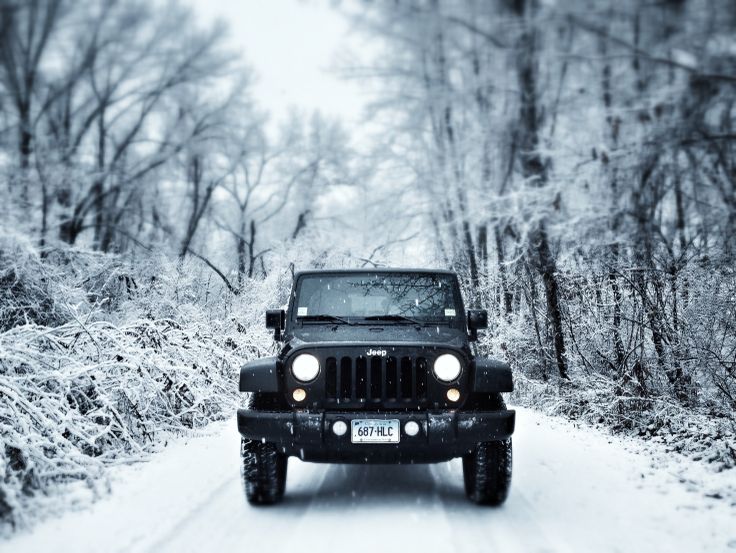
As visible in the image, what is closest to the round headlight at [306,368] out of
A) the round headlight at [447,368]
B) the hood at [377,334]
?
the hood at [377,334]

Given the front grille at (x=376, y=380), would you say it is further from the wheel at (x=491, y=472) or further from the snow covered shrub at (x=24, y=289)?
the snow covered shrub at (x=24, y=289)

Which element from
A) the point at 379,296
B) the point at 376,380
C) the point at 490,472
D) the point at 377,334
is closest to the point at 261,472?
the point at 376,380

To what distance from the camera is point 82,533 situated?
4.00m

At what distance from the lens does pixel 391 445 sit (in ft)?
14.5

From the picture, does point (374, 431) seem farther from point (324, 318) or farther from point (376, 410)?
point (324, 318)

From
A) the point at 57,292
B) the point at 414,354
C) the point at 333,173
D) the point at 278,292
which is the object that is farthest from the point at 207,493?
the point at 333,173

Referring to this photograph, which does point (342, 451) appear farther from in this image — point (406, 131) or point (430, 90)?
point (406, 131)

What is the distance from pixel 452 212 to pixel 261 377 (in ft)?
38.0

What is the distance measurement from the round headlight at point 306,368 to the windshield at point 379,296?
3.26 feet

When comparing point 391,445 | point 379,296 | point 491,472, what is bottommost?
point 491,472

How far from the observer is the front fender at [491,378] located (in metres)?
4.67

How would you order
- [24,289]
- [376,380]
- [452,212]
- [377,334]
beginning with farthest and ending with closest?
[452,212] < [24,289] < [377,334] < [376,380]

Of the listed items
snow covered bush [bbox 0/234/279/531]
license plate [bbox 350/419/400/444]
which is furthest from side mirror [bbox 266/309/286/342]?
snow covered bush [bbox 0/234/279/531]

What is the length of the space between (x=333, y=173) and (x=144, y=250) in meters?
15.0
